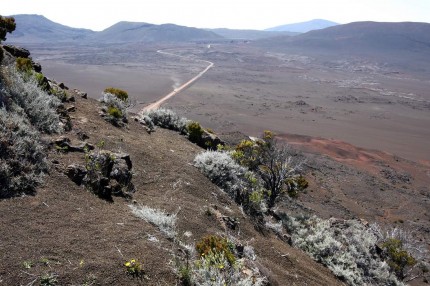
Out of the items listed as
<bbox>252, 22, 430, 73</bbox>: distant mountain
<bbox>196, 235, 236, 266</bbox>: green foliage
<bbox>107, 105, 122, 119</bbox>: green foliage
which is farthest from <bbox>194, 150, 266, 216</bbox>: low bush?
<bbox>252, 22, 430, 73</bbox>: distant mountain

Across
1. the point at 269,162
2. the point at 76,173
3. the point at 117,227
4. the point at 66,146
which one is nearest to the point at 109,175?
the point at 76,173

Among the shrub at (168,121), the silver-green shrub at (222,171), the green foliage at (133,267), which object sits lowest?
the silver-green shrub at (222,171)

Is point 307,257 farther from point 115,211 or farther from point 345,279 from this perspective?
point 115,211

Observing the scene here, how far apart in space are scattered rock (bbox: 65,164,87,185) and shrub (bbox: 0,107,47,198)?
18.2 inches

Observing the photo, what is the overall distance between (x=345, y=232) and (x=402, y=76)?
9976 centimetres

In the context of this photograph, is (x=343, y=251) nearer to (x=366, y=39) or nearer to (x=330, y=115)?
(x=330, y=115)

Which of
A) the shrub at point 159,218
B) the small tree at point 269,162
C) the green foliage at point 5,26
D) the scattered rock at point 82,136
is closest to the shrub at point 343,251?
the small tree at point 269,162

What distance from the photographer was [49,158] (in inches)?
316

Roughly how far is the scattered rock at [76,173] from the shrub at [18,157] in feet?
1.51

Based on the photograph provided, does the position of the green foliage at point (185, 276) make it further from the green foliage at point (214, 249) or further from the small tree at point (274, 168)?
the small tree at point (274, 168)

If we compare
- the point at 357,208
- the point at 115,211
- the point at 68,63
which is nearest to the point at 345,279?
the point at 115,211

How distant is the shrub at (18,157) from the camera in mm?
6645

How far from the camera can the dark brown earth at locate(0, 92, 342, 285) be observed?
5340 millimetres

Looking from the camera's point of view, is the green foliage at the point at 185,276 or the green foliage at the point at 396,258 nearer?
the green foliage at the point at 185,276
